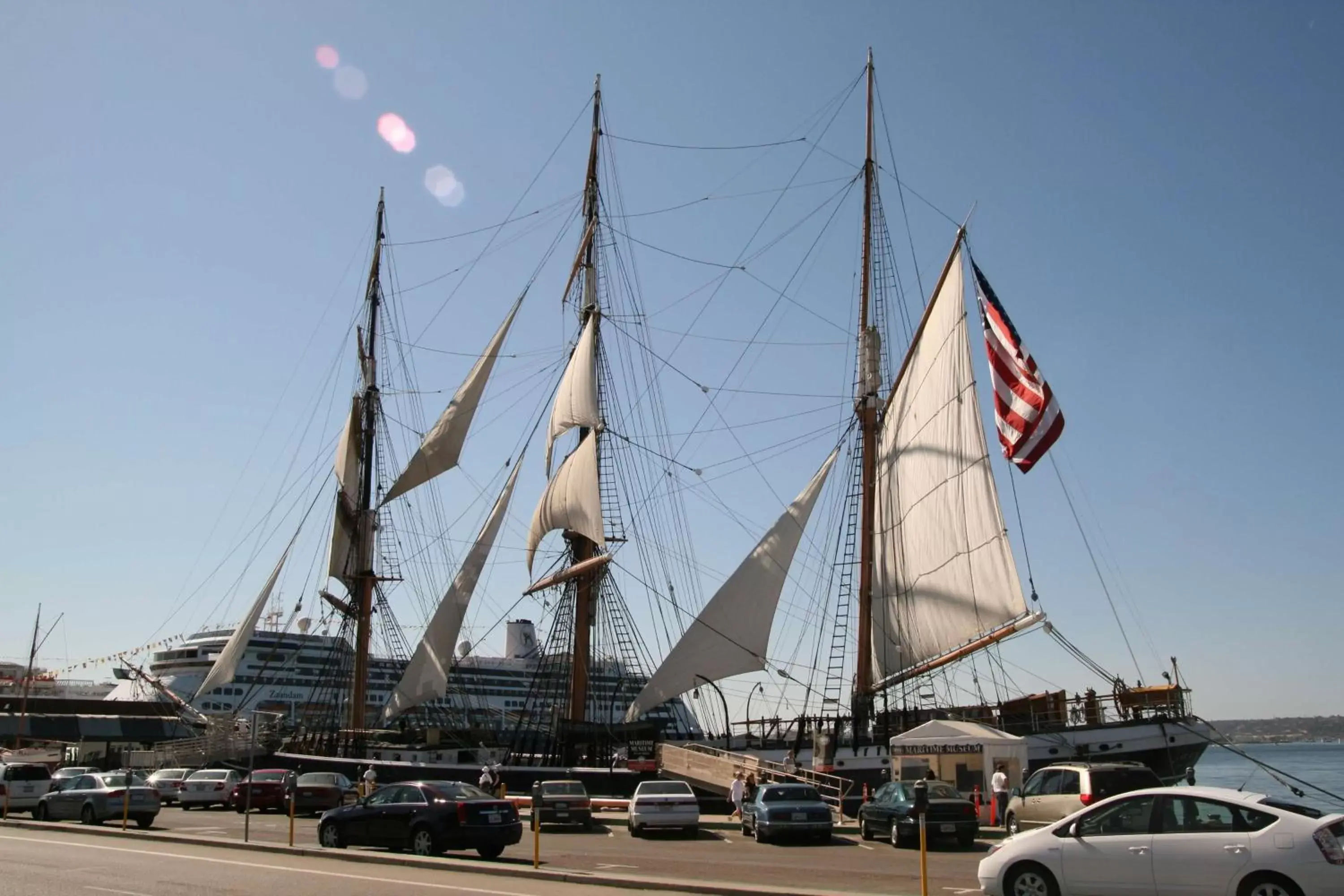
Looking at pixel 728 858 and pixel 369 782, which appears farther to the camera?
pixel 369 782

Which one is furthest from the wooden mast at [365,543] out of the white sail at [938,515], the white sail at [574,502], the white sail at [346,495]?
the white sail at [938,515]

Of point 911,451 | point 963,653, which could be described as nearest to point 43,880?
point 963,653

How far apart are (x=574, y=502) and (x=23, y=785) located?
20.9 metres

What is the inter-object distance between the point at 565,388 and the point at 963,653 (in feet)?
66.6

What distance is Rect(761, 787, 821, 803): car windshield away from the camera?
70.6 feet

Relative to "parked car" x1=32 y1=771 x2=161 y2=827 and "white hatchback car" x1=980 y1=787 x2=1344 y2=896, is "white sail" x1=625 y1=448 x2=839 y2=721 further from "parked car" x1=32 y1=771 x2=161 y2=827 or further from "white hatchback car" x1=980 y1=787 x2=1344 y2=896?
"white hatchback car" x1=980 y1=787 x2=1344 y2=896

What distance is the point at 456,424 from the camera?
50750 millimetres

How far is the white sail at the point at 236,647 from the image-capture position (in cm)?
4778

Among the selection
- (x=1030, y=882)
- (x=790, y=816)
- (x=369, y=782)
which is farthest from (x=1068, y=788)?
(x=369, y=782)

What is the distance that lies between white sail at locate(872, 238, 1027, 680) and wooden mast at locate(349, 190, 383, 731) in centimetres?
2537

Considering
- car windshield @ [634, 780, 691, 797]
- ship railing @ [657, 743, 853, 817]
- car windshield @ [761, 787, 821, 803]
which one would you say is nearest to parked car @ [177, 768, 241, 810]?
ship railing @ [657, 743, 853, 817]

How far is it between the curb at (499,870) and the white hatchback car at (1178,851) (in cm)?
206

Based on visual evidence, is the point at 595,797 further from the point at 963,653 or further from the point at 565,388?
the point at 565,388

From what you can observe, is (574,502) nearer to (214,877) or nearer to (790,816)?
(790,816)
